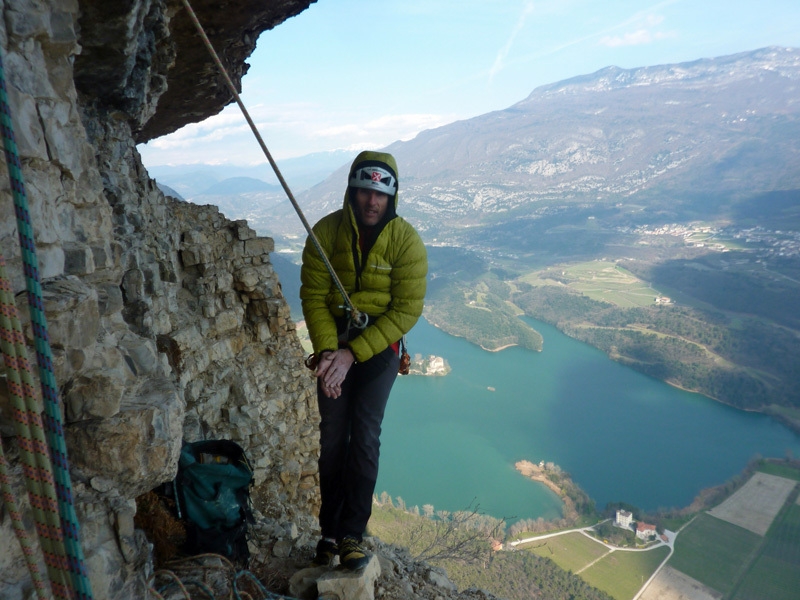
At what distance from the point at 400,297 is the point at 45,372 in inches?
71.1

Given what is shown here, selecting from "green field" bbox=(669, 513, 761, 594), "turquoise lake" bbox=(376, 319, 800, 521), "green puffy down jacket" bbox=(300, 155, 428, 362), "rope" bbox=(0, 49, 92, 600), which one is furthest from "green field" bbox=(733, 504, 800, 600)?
"rope" bbox=(0, 49, 92, 600)

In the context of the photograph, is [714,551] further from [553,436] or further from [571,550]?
[553,436]

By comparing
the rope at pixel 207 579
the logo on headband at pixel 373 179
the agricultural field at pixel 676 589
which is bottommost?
the agricultural field at pixel 676 589

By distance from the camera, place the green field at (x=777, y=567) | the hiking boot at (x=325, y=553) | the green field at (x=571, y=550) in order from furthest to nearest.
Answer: the green field at (x=571, y=550) < the green field at (x=777, y=567) < the hiking boot at (x=325, y=553)

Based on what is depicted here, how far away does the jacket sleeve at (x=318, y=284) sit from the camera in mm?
2793

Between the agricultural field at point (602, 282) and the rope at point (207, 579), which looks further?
the agricultural field at point (602, 282)

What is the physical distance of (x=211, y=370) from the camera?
5848 mm

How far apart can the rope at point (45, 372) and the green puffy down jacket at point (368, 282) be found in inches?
62.2

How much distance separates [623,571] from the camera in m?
27.1

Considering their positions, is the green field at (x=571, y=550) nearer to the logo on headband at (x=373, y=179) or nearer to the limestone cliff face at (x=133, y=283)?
the limestone cliff face at (x=133, y=283)

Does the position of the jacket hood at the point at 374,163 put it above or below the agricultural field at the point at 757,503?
above

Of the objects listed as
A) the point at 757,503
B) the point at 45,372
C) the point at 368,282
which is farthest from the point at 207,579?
the point at 757,503

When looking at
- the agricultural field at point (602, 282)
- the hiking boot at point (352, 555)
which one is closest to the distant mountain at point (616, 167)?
the agricultural field at point (602, 282)

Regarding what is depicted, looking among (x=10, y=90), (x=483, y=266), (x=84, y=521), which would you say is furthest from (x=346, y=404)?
(x=483, y=266)
